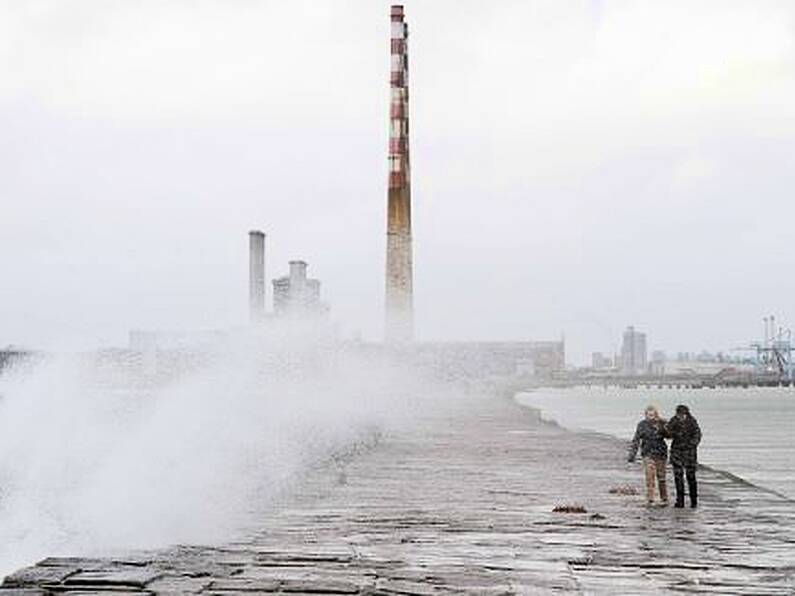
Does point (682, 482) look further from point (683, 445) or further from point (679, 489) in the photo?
point (683, 445)

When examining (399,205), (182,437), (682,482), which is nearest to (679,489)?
(682,482)

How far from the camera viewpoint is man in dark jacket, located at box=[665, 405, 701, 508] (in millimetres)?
18766

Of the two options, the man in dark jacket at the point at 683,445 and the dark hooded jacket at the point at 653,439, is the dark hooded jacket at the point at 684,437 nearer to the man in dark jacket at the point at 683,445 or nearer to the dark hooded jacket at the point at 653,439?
the man in dark jacket at the point at 683,445

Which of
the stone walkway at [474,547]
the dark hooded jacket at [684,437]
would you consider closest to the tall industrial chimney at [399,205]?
the stone walkway at [474,547]

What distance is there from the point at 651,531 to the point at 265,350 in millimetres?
62428

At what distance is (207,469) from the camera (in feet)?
83.3

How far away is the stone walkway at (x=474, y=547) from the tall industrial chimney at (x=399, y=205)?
167ft

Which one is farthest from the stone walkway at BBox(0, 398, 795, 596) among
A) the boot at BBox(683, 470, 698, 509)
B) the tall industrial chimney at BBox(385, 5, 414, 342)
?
the tall industrial chimney at BBox(385, 5, 414, 342)

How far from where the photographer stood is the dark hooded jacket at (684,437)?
18734 mm

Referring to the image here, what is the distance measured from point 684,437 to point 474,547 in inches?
212

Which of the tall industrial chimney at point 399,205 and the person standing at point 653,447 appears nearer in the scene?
the person standing at point 653,447

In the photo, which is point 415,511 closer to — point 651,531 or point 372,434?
point 651,531

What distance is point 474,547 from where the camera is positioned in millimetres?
14930

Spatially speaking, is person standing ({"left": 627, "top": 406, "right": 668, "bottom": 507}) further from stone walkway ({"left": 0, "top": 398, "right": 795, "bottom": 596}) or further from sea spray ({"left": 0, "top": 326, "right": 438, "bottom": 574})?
sea spray ({"left": 0, "top": 326, "right": 438, "bottom": 574})
